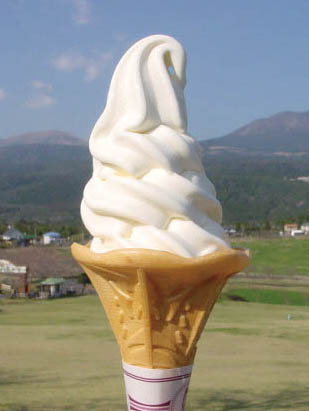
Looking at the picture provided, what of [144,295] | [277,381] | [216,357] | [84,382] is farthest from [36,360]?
[144,295]

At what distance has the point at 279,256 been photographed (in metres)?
49.5

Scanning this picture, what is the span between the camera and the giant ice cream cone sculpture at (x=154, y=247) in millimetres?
4562

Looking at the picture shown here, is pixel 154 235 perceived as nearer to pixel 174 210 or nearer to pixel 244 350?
pixel 174 210

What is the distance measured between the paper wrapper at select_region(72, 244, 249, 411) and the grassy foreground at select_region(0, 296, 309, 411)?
125 inches

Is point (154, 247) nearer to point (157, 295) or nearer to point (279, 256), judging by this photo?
point (157, 295)

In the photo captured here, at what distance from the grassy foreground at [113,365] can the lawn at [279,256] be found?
24.5 metres

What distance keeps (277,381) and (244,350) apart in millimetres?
2780

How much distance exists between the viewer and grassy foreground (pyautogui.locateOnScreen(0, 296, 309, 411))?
26.7 feet

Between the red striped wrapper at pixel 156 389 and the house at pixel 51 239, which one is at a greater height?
the red striped wrapper at pixel 156 389

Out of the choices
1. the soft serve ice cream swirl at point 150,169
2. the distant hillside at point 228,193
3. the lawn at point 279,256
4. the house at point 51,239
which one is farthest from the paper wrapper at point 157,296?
the distant hillside at point 228,193

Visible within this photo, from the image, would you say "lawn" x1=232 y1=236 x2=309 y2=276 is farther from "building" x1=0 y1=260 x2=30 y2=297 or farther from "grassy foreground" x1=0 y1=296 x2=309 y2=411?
"grassy foreground" x1=0 y1=296 x2=309 y2=411

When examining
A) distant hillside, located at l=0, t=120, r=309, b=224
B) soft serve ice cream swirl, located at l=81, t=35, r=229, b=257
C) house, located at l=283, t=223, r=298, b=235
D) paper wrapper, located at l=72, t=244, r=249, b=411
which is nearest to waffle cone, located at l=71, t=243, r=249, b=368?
paper wrapper, located at l=72, t=244, r=249, b=411

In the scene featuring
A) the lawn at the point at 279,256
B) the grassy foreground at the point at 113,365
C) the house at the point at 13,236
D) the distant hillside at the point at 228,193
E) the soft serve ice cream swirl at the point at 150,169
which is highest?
the soft serve ice cream swirl at the point at 150,169

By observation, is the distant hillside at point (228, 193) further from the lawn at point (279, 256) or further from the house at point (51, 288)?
the house at point (51, 288)
